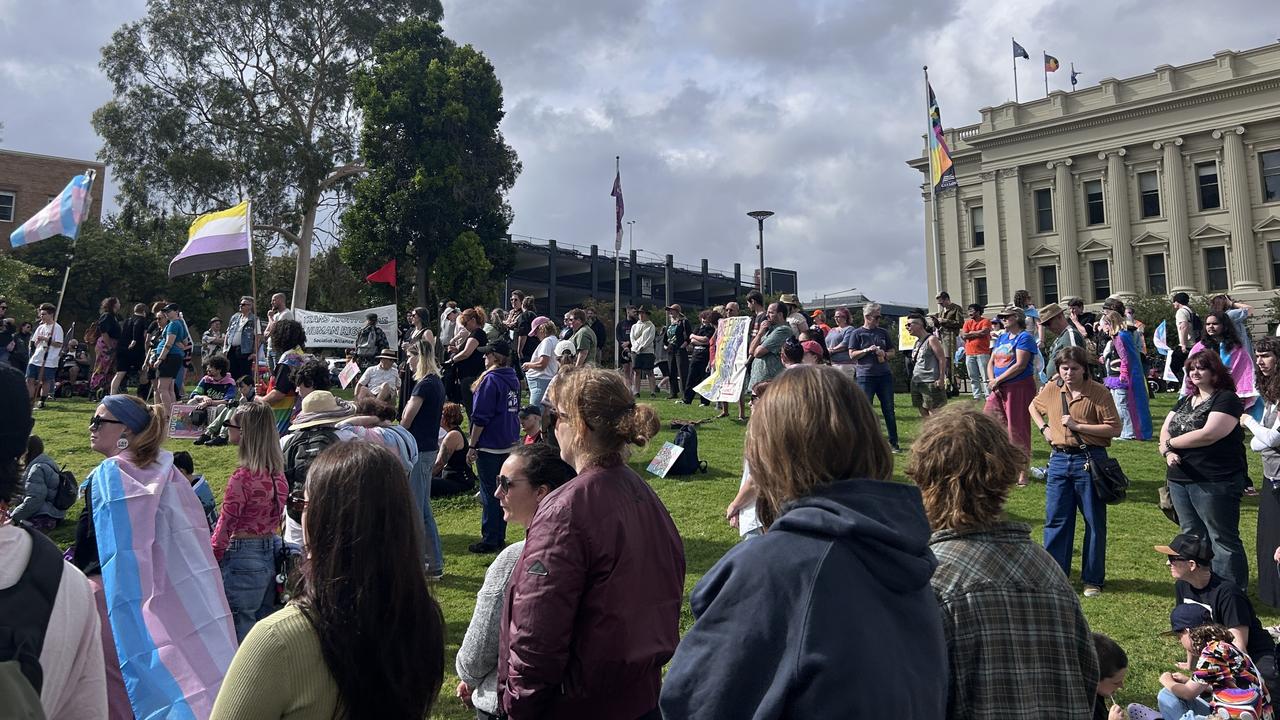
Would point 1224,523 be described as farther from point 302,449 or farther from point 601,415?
point 302,449

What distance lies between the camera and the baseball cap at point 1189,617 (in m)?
4.76

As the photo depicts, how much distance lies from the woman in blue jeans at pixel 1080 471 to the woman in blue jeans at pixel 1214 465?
50 centimetres

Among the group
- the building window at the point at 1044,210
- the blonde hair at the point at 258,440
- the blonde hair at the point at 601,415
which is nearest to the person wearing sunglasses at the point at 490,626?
the blonde hair at the point at 601,415

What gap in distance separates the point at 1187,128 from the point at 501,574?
53465 mm

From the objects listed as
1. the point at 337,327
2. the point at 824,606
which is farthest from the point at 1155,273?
the point at 824,606

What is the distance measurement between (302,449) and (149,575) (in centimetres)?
149

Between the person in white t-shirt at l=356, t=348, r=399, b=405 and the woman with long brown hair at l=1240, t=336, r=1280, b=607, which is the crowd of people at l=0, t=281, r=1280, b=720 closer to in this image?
the woman with long brown hair at l=1240, t=336, r=1280, b=607

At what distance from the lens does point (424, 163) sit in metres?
32.1

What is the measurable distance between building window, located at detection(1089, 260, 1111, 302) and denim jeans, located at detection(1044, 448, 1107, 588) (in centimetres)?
4893

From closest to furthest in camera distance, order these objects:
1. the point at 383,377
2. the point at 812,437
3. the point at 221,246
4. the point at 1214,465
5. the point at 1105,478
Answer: the point at 812,437, the point at 1214,465, the point at 1105,478, the point at 383,377, the point at 221,246

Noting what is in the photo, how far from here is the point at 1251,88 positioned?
4328 cm

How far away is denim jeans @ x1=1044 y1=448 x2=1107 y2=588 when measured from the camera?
250 inches

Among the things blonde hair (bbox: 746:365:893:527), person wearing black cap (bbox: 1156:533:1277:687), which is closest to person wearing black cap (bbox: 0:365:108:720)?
blonde hair (bbox: 746:365:893:527)

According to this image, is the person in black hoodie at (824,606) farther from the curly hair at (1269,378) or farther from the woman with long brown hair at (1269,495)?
the curly hair at (1269,378)
